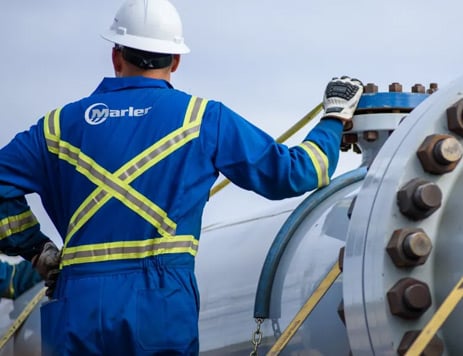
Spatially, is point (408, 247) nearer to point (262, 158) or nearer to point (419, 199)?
point (419, 199)

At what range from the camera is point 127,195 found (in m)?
3.84

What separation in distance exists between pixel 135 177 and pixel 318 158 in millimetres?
583

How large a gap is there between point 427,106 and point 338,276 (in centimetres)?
72

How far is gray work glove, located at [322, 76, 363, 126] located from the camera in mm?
4039

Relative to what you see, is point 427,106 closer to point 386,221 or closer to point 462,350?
point 386,221

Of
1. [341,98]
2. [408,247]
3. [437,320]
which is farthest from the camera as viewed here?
[341,98]

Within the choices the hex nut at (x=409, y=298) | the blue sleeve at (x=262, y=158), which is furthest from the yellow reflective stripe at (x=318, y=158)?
the hex nut at (x=409, y=298)

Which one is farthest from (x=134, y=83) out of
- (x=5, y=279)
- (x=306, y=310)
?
(x=5, y=279)

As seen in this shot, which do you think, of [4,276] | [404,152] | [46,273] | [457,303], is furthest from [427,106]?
[4,276]

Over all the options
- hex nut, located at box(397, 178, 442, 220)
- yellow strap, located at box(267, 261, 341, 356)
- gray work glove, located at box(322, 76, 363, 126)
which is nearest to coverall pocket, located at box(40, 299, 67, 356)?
yellow strap, located at box(267, 261, 341, 356)

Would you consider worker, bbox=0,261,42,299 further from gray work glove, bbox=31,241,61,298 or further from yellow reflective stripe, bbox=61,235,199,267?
yellow reflective stripe, bbox=61,235,199,267

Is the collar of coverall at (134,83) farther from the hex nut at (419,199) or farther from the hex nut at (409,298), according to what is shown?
the hex nut at (409,298)

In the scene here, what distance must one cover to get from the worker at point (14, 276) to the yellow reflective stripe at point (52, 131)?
1788 millimetres

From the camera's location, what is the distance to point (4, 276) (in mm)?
5809
